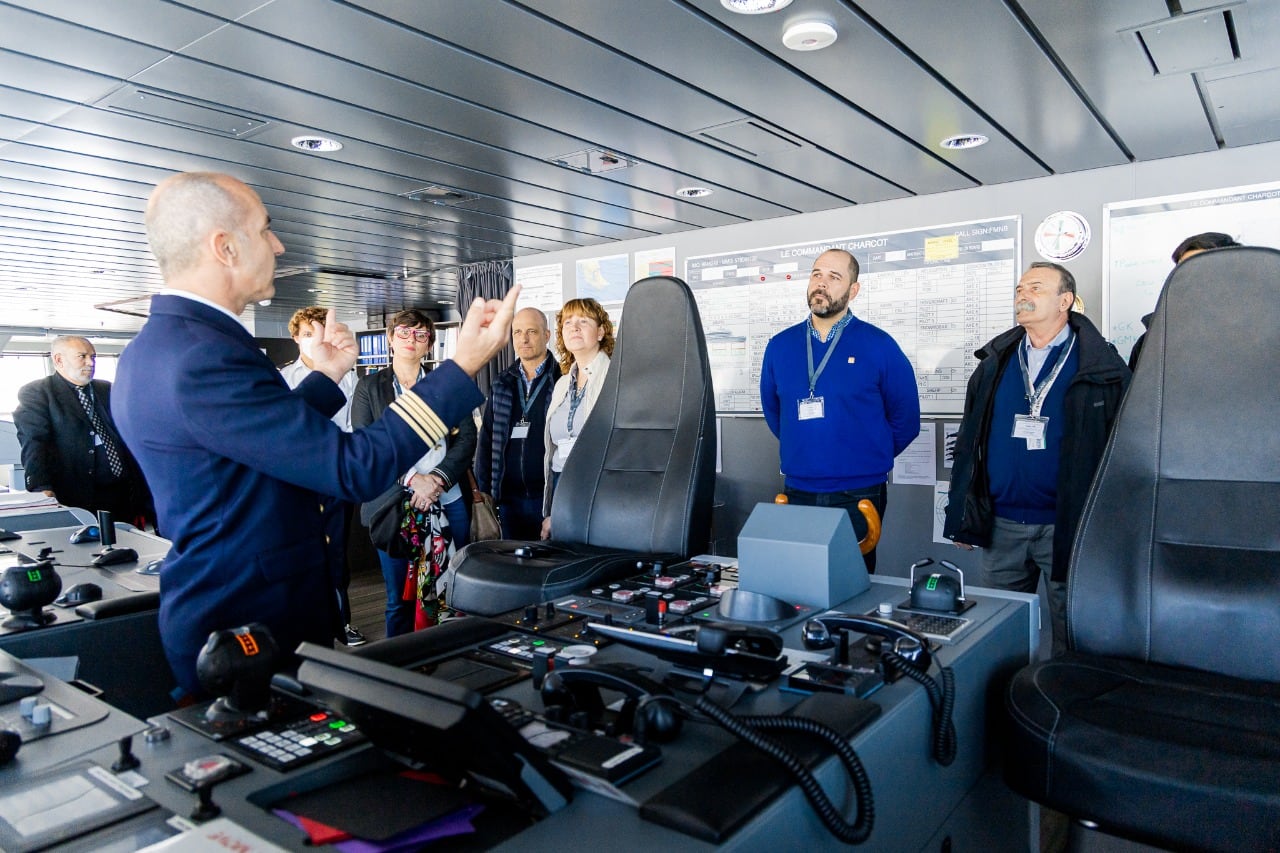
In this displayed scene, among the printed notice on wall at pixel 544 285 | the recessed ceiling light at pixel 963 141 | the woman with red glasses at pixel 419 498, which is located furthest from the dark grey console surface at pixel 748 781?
the printed notice on wall at pixel 544 285

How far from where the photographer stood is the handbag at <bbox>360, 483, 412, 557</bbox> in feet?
10.9

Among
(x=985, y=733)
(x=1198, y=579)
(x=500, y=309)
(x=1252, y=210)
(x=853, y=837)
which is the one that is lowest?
(x=985, y=733)

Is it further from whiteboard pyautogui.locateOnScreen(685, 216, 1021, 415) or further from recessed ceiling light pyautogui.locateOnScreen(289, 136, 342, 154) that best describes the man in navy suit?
whiteboard pyautogui.locateOnScreen(685, 216, 1021, 415)

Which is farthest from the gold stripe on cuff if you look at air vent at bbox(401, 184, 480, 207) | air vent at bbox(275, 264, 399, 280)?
air vent at bbox(275, 264, 399, 280)

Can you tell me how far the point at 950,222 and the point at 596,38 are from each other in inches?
101

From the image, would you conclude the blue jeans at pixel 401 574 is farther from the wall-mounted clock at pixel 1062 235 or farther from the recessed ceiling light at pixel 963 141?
the wall-mounted clock at pixel 1062 235

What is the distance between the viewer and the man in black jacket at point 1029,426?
8.43 ft

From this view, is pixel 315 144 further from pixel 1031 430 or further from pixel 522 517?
pixel 1031 430

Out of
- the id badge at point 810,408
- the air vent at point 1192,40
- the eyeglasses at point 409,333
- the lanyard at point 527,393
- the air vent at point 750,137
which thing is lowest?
the id badge at point 810,408

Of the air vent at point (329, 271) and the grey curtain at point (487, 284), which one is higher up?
the air vent at point (329, 271)

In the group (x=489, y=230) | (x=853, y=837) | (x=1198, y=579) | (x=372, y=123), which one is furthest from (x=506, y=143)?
(x=853, y=837)

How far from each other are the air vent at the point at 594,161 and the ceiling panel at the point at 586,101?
0.07ft

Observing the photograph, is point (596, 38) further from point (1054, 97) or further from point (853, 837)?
point (853, 837)

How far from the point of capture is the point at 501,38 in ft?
7.88
